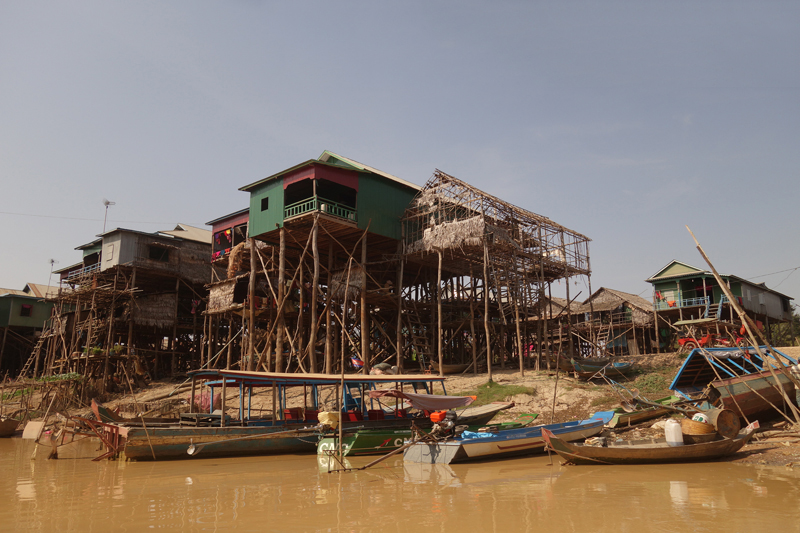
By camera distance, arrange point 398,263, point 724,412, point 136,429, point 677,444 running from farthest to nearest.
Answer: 1. point 398,263
2. point 136,429
3. point 724,412
4. point 677,444

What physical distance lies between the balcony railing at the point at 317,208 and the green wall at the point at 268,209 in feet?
1.77

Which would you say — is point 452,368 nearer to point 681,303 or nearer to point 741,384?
point 741,384

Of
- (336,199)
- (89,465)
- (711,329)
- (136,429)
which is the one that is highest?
(336,199)

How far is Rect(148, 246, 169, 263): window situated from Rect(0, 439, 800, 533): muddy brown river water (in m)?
22.2

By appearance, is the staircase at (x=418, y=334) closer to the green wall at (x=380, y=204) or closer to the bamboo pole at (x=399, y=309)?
the bamboo pole at (x=399, y=309)

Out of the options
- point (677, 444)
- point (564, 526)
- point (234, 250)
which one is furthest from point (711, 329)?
point (564, 526)

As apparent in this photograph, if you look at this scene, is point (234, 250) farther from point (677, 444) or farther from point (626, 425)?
point (677, 444)

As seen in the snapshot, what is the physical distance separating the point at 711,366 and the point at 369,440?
32.4 feet

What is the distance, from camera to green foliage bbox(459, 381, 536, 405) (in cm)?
A: 1981

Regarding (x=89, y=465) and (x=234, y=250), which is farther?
(x=234, y=250)

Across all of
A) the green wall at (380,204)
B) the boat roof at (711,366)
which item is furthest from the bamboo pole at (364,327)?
the boat roof at (711,366)

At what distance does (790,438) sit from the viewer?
13.3 metres

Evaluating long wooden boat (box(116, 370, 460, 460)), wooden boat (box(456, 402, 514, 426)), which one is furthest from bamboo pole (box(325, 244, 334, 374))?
wooden boat (box(456, 402, 514, 426))

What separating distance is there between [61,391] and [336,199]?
15.8m
